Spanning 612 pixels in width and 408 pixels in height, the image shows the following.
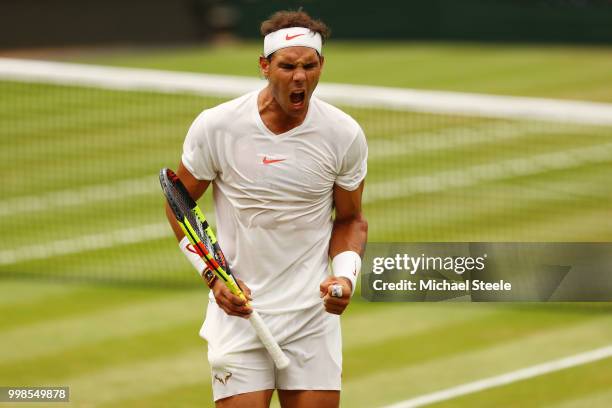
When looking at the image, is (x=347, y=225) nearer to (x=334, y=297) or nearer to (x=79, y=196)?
(x=334, y=297)

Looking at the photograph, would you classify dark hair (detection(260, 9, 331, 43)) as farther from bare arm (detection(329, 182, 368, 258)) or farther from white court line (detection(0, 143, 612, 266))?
white court line (detection(0, 143, 612, 266))

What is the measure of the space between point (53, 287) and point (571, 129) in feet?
36.6

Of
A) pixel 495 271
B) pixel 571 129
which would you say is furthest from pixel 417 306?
pixel 571 129

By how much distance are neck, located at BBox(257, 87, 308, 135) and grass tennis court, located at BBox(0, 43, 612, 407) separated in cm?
353

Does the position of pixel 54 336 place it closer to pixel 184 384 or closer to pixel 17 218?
pixel 184 384

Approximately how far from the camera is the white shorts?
19.9 ft

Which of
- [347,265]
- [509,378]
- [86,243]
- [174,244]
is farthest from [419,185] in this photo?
[347,265]

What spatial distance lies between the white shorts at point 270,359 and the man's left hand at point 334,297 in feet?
0.77

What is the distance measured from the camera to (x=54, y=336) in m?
10.5

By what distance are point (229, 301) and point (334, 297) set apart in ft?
1.57

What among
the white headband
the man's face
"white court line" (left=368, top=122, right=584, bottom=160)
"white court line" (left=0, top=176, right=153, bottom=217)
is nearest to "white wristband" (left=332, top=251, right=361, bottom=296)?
the man's face

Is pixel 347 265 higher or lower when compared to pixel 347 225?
lower

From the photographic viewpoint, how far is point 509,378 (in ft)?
31.3

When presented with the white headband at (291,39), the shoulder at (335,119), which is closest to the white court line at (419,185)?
the shoulder at (335,119)
